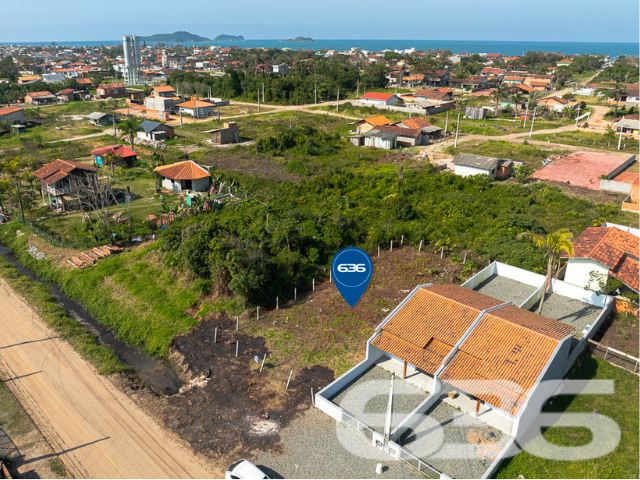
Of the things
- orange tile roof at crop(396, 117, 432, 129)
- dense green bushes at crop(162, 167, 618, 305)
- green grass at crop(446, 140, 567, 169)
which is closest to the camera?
dense green bushes at crop(162, 167, 618, 305)

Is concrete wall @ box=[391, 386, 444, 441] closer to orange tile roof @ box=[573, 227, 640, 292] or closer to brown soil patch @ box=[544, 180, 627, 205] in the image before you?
orange tile roof @ box=[573, 227, 640, 292]

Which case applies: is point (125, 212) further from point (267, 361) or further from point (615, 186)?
point (615, 186)

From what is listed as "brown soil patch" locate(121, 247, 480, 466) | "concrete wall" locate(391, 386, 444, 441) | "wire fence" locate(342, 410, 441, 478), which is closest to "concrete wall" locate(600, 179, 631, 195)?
"brown soil patch" locate(121, 247, 480, 466)

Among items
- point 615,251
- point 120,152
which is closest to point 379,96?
point 120,152

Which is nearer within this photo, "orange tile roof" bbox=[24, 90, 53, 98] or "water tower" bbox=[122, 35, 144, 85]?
"orange tile roof" bbox=[24, 90, 53, 98]

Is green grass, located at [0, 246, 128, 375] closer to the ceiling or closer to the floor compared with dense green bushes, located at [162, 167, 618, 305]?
closer to the floor

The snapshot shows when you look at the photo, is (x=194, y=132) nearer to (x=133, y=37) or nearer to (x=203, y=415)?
(x=203, y=415)
